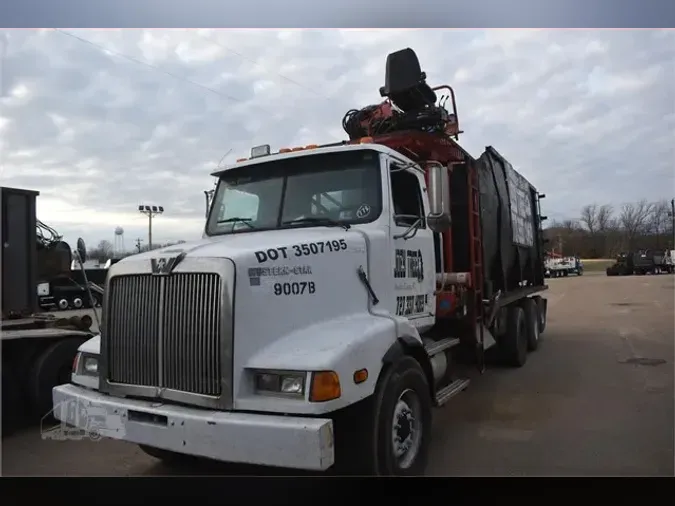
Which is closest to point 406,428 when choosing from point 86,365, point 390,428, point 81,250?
point 390,428

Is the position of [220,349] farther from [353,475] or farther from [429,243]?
[429,243]

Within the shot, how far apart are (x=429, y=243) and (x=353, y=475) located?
2.43 m

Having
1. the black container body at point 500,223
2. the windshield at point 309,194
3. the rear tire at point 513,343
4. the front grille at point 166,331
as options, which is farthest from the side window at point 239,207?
the rear tire at point 513,343

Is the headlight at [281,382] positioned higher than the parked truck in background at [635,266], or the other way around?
the parked truck in background at [635,266]

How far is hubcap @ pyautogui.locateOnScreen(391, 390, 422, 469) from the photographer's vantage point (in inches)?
155

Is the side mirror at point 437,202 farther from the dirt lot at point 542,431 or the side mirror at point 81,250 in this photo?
the side mirror at point 81,250

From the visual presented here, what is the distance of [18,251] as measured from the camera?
6.32 metres

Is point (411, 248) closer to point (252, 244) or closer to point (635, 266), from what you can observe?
point (252, 244)

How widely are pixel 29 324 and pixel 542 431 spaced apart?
5826 millimetres

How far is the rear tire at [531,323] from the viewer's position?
375 inches

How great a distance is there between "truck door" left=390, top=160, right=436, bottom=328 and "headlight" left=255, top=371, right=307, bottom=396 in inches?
59.2

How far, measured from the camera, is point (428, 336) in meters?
5.73

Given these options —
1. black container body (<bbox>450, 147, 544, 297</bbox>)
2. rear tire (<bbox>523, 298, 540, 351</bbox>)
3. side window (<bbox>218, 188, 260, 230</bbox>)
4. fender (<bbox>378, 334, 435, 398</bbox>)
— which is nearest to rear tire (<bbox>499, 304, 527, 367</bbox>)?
black container body (<bbox>450, 147, 544, 297</bbox>)
